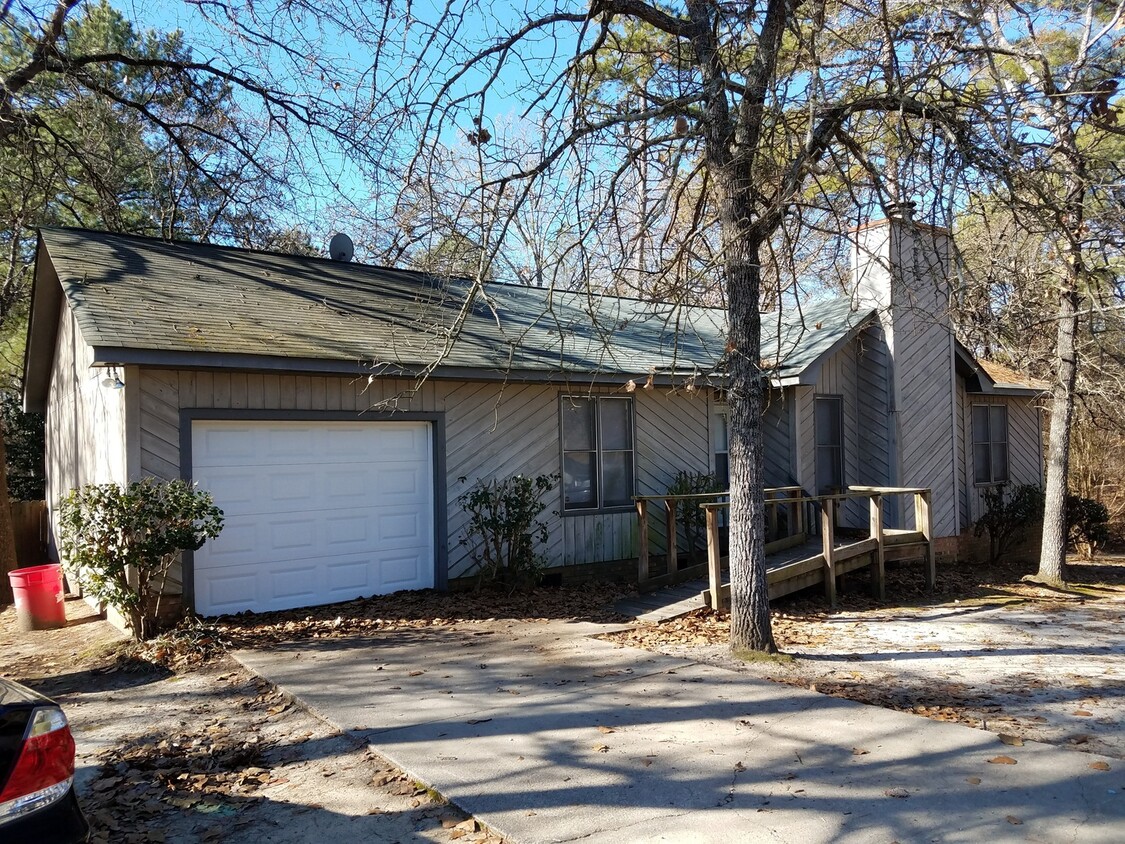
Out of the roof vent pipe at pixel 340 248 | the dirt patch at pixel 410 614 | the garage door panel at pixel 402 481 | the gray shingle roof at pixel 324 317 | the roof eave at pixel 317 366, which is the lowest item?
the dirt patch at pixel 410 614

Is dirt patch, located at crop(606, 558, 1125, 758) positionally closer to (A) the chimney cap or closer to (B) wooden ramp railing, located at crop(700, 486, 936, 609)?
(B) wooden ramp railing, located at crop(700, 486, 936, 609)

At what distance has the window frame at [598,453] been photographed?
11.6 m

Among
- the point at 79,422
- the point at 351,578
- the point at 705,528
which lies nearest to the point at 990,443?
the point at 705,528

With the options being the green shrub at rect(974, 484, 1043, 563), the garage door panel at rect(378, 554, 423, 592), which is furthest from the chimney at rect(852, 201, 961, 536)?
the garage door panel at rect(378, 554, 423, 592)

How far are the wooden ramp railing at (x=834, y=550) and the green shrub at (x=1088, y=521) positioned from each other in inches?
274

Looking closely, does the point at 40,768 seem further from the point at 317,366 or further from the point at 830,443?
the point at 830,443

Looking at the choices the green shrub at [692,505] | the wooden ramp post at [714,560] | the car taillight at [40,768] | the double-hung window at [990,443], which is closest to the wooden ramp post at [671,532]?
the wooden ramp post at [714,560]

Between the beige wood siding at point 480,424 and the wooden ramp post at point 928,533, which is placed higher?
the beige wood siding at point 480,424

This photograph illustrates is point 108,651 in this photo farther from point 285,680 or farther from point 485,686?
point 485,686

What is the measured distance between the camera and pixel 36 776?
9.70 ft

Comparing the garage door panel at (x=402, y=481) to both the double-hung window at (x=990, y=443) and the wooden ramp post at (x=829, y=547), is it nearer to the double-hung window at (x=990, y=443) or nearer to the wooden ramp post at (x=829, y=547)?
the wooden ramp post at (x=829, y=547)

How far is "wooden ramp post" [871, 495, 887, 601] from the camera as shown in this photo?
432 inches

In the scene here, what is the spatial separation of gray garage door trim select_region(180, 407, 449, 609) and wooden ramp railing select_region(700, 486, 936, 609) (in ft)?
10.8

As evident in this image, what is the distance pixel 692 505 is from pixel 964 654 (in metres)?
4.77
